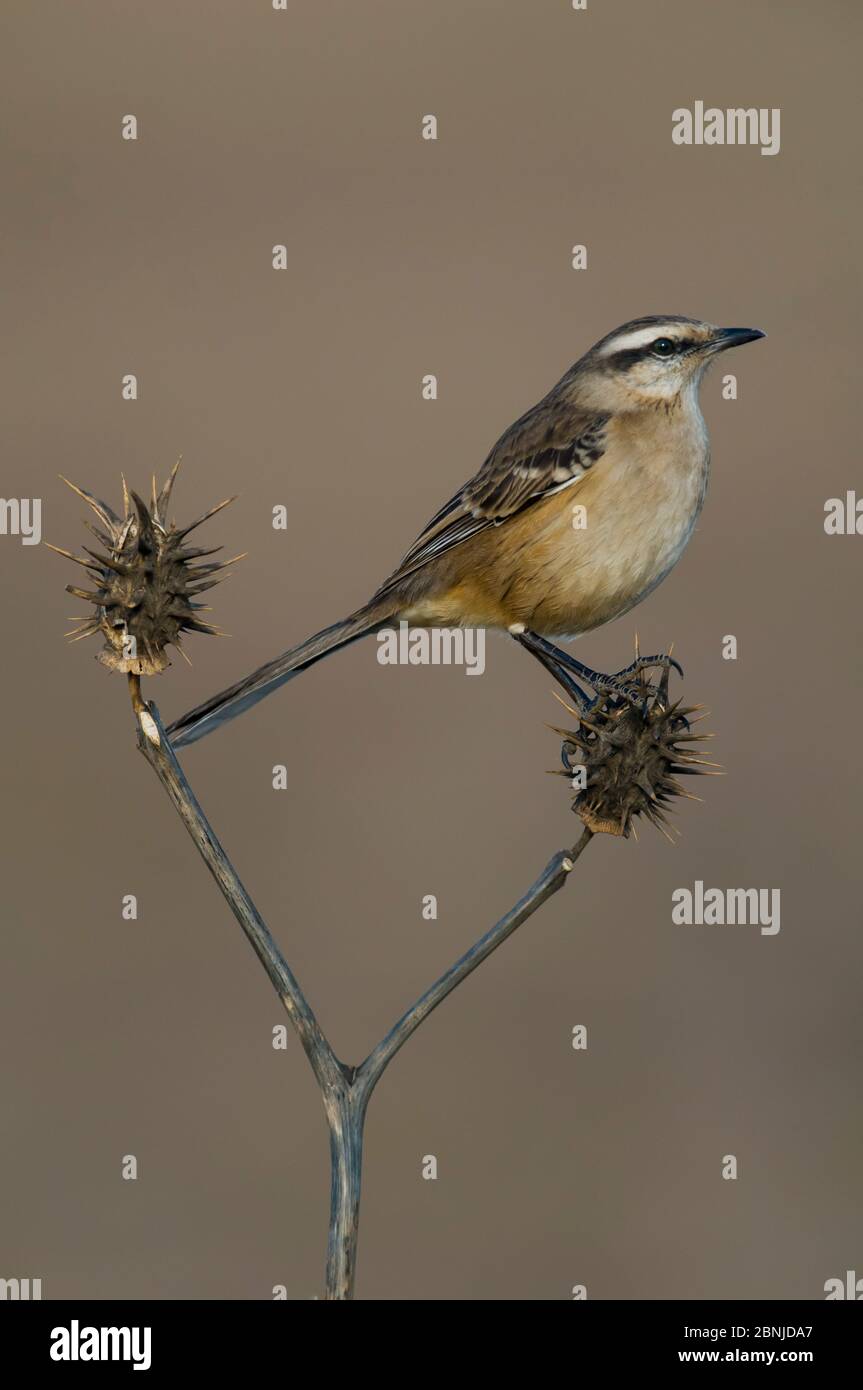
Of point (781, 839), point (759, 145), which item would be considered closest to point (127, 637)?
point (781, 839)

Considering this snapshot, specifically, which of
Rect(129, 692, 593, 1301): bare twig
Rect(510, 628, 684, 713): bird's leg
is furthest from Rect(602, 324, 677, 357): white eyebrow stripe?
Rect(129, 692, 593, 1301): bare twig

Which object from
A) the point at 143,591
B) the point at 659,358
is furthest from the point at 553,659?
the point at 143,591

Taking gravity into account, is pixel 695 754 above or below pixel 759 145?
below

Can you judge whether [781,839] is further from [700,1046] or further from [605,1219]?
[605,1219]

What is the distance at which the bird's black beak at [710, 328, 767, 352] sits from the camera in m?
6.31

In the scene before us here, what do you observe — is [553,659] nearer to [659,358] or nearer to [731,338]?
[659,358]

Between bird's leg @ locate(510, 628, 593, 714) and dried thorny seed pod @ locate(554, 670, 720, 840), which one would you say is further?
bird's leg @ locate(510, 628, 593, 714)

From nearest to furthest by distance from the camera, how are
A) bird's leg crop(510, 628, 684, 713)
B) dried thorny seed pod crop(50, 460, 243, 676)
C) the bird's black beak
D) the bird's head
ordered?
dried thorny seed pod crop(50, 460, 243, 676)
bird's leg crop(510, 628, 684, 713)
the bird's black beak
the bird's head

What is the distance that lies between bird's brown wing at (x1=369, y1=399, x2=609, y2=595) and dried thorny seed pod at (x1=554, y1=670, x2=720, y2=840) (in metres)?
2.06

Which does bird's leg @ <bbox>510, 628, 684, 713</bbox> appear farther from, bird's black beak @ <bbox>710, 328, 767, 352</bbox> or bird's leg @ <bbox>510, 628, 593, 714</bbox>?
bird's black beak @ <bbox>710, 328, 767, 352</bbox>

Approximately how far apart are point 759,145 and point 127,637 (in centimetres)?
1677

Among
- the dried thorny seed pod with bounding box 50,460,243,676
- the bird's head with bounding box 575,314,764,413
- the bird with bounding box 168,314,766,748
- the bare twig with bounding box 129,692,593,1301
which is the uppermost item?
the bird's head with bounding box 575,314,764,413

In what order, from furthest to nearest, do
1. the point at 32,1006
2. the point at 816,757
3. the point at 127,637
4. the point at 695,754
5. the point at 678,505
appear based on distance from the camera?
1. the point at 816,757
2. the point at 32,1006
3. the point at 678,505
4. the point at 695,754
5. the point at 127,637

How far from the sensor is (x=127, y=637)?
3.74 meters
